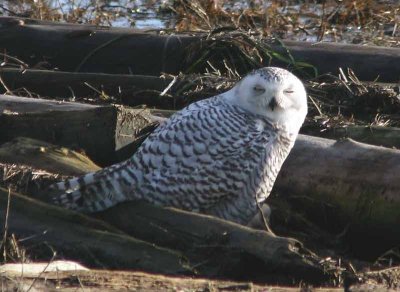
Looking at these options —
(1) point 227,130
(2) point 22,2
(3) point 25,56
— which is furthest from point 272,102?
(2) point 22,2

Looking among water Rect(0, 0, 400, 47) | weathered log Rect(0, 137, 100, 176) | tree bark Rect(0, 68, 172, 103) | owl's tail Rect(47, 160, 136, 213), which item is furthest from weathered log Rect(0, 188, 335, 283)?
water Rect(0, 0, 400, 47)

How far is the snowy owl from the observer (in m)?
6.35

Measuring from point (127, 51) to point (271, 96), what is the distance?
2.92 m

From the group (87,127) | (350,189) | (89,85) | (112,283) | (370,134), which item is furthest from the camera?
(89,85)

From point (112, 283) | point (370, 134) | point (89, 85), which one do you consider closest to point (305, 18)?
point (89, 85)

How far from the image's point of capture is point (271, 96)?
22.1 feet

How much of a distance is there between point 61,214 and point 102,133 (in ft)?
3.83

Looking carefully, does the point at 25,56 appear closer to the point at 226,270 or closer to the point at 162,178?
the point at 162,178

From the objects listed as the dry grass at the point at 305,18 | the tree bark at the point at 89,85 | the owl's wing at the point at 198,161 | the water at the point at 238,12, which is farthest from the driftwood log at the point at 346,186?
the dry grass at the point at 305,18

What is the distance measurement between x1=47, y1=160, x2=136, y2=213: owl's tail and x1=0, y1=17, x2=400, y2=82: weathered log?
297 centimetres

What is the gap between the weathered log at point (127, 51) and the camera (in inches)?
355

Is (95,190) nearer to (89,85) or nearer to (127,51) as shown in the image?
(89,85)

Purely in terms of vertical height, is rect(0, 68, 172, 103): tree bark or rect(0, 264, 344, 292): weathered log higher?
rect(0, 264, 344, 292): weathered log

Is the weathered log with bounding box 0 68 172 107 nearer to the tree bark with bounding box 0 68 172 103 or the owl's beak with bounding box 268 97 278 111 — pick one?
→ the tree bark with bounding box 0 68 172 103
